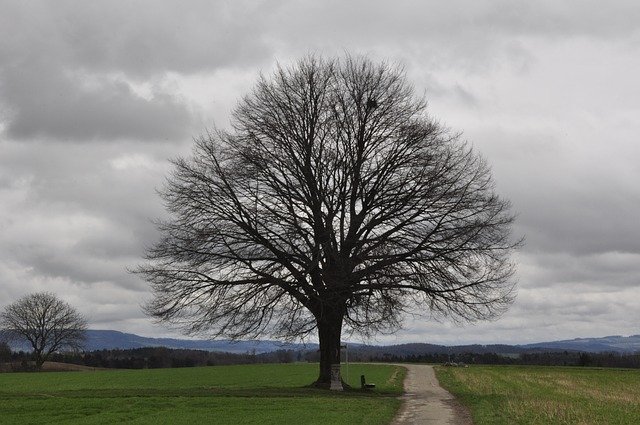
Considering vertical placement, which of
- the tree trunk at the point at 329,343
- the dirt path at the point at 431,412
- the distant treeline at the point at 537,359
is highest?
the distant treeline at the point at 537,359

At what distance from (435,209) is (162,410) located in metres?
14.5

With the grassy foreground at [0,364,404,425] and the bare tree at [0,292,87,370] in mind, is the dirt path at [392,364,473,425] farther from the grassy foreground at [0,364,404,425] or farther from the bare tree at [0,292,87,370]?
the bare tree at [0,292,87,370]

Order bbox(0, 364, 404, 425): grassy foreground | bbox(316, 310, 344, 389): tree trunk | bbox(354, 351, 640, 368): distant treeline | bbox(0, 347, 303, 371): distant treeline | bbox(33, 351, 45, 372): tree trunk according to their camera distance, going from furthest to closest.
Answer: bbox(0, 347, 303, 371): distant treeline
bbox(354, 351, 640, 368): distant treeline
bbox(33, 351, 45, 372): tree trunk
bbox(316, 310, 344, 389): tree trunk
bbox(0, 364, 404, 425): grassy foreground

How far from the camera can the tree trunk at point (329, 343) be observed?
31906 mm

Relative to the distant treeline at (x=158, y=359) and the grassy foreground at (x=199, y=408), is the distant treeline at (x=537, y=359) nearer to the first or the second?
the distant treeline at (x=158, y=359)

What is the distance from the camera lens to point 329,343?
32.4 meters

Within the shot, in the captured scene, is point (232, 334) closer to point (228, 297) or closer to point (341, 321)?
point (228, 297)

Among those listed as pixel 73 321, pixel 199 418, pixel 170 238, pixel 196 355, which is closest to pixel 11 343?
pixel 73 321

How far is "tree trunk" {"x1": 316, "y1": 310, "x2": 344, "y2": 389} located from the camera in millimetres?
31906

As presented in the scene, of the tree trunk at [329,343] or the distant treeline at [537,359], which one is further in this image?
the distant treeline at [537,359]

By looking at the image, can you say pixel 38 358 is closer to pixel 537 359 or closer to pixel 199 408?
pixel 537 359

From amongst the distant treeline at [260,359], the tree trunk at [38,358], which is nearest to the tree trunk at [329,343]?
the distant treeline at [260,359]

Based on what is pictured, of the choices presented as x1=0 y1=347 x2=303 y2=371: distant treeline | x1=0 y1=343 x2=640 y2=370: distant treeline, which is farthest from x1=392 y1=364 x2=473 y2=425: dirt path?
x1=0 y1=347 x2=303 y2=371: distant treeline

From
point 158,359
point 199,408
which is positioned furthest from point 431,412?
point 158,359
